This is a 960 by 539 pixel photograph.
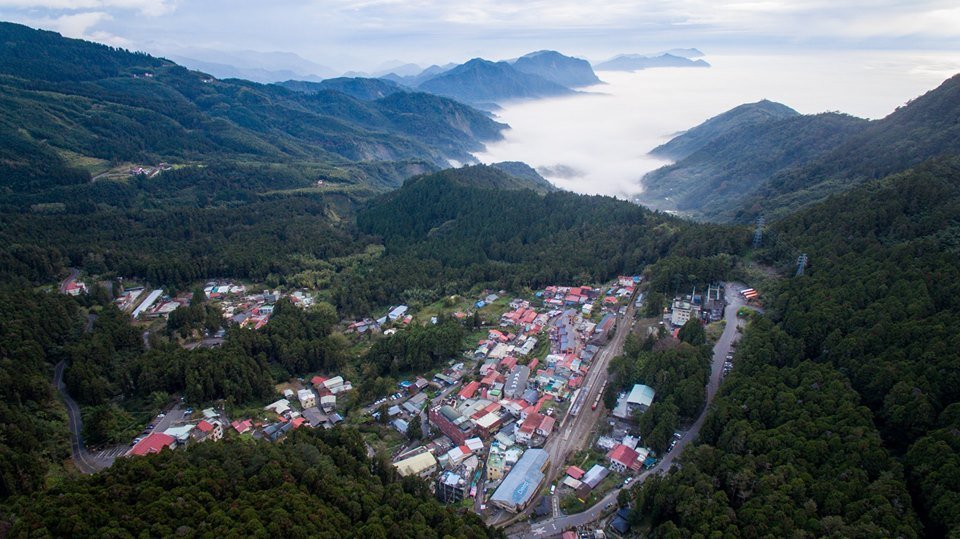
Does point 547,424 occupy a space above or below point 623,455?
below

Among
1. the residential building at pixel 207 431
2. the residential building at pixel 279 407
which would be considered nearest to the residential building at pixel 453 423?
the residential building at pixel 279 407

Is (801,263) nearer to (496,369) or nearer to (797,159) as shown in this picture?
(496,369)

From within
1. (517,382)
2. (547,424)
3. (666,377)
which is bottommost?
(547,424)

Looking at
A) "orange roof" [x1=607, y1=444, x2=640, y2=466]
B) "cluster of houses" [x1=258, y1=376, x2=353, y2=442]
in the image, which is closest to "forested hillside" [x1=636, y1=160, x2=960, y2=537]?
"orange roof" [x1=607, y1=444, x2=640, y2=466]

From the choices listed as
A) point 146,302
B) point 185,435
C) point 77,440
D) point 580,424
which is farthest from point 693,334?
point 146,302

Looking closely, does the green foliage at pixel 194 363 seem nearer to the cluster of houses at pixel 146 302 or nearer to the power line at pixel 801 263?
the cluster of houses at pixel 146 302

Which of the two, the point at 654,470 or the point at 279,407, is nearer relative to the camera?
the point at 654,470

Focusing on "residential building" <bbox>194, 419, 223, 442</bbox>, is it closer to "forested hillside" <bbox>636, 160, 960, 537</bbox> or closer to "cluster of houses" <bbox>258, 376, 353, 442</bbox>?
"cluster of houses" <bbox>258, 376, 353, 442</bbox>

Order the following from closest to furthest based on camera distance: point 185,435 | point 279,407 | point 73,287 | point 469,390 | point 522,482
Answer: point 522,482 → point 185,435 → point 279,407 → point 469,390 → point 73,287
